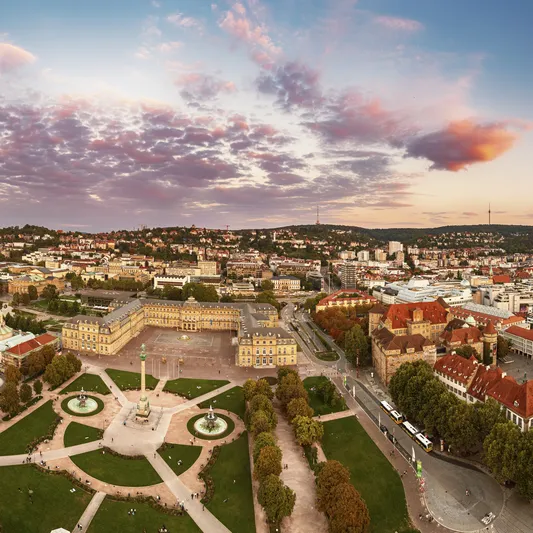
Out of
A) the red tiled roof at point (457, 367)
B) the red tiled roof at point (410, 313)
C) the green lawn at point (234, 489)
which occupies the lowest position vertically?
the green lawn at point (234, 489)

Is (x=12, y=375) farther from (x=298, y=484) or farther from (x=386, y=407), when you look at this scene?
(x=386, y=407)

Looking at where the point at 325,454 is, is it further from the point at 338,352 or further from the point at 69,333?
the point at 69,333

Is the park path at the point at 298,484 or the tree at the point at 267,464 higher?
the tree at the point at 267,464

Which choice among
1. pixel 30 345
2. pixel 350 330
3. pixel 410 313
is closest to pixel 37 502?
pixel 30 345

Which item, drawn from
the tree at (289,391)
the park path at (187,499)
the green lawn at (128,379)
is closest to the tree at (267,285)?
the green lawn at (128,379)

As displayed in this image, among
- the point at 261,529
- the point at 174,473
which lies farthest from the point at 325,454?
the point at 174,473

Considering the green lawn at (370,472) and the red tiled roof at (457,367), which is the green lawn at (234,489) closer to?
the green lawn at (370,472)
